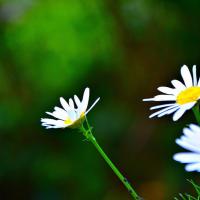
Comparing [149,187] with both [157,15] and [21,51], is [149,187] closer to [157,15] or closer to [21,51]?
[157,15]

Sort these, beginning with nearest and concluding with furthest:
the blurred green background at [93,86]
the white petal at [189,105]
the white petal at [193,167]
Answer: the white petal at [193,167]
the white petal at [189,105]
the blurred green background at [93,86]

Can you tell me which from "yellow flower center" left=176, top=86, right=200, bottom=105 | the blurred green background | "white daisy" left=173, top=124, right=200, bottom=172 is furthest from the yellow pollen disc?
the blurred green background

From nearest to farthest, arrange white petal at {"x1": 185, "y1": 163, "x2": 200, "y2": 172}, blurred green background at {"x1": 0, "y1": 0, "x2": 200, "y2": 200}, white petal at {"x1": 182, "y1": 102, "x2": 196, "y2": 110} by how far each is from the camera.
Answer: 1. white petal at {"x1": 185, "y1": 163, "x2": 200, "y2": 172}
2. white petal at {"x1": 182, "y1": 102, "x2": 196, "y2": 110}
3. blurred green background at {"x1": 0, "y1": 0, "x2": 200, "y2": 200}

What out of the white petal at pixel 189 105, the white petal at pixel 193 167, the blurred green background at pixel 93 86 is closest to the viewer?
the white petal at pixel 193 167

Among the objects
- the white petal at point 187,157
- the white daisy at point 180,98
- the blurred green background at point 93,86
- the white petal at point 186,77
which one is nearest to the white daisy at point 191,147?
the white petal at point 187,157

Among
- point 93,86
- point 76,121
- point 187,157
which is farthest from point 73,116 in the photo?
point 93,86

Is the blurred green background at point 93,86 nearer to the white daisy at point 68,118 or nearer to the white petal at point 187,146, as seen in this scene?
the white daisy at point 68,118

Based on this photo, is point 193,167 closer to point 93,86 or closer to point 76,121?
point 76,121

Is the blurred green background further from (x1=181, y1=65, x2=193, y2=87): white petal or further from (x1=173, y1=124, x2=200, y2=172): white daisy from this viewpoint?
(x1=173, y1=124, x2=200, y2=172): white daisy
